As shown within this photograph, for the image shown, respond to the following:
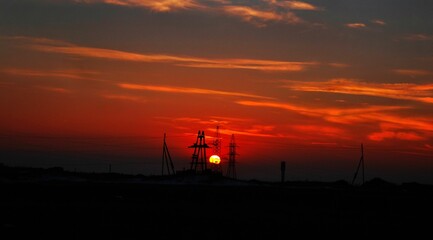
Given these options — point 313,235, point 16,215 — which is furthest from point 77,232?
point 313,235

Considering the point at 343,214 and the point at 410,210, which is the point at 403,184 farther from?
the point at 343,214

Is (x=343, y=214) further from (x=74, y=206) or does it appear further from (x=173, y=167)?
(x=173, y=167)

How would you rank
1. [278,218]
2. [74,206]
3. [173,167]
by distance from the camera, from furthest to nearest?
1. [173,167]
2. [74,206]
3. [278,218]

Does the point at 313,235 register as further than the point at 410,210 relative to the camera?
No

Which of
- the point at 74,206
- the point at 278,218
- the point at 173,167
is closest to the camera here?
the point at 278,218

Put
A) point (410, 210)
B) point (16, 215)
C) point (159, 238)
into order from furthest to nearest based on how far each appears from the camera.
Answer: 1. point (410, 210)
2. point (16, 215)
3. point (159, 238)

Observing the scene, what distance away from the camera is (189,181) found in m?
69.6

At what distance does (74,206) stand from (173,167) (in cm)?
5547

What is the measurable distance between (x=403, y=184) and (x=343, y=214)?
47.9 metres

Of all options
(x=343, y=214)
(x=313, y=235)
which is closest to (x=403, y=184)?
(x=343, y=214)

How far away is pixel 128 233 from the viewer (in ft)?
61.4

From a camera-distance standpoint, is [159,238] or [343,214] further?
[343,214]

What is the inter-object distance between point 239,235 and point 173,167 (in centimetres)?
6413

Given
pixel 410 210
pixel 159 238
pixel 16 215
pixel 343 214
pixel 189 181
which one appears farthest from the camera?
pixel 189 181
